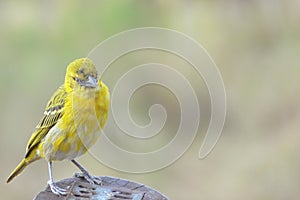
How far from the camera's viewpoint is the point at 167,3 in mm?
8695

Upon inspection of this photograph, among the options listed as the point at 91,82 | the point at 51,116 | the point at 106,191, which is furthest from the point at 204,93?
the point at 106,191

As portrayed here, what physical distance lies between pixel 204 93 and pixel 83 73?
13.8 feet

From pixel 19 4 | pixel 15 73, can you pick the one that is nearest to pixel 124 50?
pixel 15 73

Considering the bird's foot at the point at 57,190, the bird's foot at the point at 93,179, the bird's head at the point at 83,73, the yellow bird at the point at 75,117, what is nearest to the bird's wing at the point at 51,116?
the yellow bird at the point at 75,117

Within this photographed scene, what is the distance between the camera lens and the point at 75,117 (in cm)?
424

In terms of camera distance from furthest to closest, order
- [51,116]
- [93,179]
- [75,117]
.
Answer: [51,116], [75,117], [93,179]

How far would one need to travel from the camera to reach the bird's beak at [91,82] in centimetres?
404

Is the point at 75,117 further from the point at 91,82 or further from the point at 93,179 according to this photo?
the point at 93,179

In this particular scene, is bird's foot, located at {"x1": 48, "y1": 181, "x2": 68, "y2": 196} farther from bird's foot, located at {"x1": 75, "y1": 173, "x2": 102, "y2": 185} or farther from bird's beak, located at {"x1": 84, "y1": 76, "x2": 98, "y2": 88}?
bird's beak, located at {"x1": 84, "y1": 76, "x2": 98, "y2": 88}

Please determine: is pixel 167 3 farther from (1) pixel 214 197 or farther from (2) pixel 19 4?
(1) pixel 214 197

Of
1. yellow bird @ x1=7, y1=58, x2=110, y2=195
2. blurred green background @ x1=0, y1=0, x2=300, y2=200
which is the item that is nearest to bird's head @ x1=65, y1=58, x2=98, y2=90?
yellow bird @ x1=7, y1=58, x2=110, y2=195

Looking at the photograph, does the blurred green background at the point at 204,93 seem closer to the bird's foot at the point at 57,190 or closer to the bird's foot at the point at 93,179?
the bird's foot at the point at 93,179

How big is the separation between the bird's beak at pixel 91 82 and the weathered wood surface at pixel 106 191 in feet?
1.70

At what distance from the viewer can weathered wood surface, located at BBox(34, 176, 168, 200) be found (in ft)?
12.2
